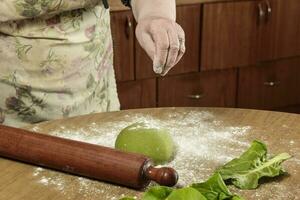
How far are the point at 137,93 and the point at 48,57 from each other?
1.15 metres

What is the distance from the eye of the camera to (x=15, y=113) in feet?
4.34

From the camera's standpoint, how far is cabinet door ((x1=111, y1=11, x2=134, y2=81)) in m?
2.27

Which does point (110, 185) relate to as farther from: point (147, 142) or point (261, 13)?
point (261, 13)

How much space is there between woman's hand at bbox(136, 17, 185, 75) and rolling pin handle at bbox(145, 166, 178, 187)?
215 millimetres

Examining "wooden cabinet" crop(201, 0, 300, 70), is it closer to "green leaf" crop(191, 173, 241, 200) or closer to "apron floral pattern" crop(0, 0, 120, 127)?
"apron floral pattern" crop(0, 0, 120, 127)

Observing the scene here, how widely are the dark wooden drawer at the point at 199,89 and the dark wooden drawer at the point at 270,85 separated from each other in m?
0.06

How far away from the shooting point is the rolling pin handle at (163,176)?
91 centimetres

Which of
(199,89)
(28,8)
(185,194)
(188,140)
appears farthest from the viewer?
(199,89)

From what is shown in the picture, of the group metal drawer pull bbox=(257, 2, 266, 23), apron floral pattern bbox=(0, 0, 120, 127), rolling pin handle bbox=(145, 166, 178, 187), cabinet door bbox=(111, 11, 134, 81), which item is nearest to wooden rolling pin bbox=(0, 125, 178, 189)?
rolling pin handle bbox=(145, 166, 178, 187)

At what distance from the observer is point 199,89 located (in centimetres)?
255

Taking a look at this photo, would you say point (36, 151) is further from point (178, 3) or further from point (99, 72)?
point (178, 3)

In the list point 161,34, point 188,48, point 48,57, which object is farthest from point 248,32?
point 161,34

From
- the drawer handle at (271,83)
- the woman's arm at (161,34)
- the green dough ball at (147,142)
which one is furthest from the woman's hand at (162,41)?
the drawer handle at (271,83)

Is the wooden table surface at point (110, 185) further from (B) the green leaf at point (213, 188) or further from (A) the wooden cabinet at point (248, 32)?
(A) the wooden cabinet at point (248, 32)
